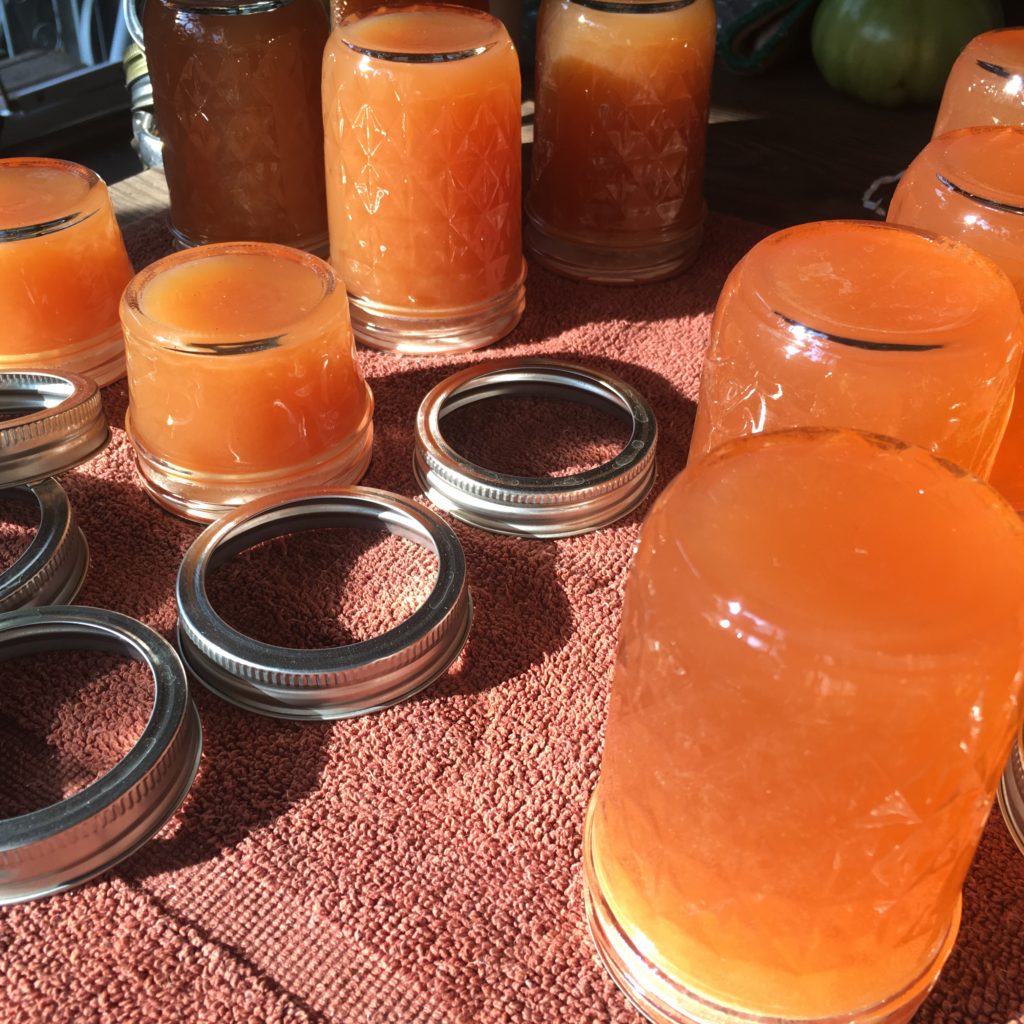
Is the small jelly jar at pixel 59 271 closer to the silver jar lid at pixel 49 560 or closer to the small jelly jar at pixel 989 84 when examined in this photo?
the silver jar lid at pixel 49 560

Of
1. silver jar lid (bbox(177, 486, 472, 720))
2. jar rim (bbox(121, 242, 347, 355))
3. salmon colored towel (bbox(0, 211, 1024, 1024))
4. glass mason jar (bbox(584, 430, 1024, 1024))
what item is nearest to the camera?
glass mason jar (bbox(584, 430, 1024, 1024))

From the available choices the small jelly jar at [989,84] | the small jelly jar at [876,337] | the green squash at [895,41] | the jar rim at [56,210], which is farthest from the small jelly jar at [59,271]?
the green squash at [895,41]

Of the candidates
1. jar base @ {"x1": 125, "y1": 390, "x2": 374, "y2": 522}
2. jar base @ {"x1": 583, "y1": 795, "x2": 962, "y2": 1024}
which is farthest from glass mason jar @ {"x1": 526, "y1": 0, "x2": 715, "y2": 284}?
jar base @ {"x1": 583, "y1": 795, "x2": 962, "y2": 1024}

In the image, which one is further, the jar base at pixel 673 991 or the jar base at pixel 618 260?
the jar base at pixel 618 260

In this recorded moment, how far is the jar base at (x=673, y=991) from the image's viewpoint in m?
0.47

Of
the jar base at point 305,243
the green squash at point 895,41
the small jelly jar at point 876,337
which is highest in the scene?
the small jelly jar at point 876,337

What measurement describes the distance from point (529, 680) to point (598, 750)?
0.06 m

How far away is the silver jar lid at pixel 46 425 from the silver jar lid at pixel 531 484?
221 mm

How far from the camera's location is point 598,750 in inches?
24.2

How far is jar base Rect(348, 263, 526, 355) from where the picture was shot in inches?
36.4

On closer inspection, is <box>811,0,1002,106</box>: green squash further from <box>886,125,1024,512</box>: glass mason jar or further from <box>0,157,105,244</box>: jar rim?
<box>0,157,105,244</box>: jar rim

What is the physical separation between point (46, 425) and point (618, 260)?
0.52 m

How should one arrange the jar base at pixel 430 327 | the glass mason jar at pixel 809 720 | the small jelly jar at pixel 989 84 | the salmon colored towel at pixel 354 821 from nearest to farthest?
1. the glass mason jar at pixel 809 720
2. the salmon colored towel at pixel 354 821
3. the small jelly jar at pixel 989 84
4. the jar base at pixel 430 327

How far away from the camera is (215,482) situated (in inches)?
29.9
